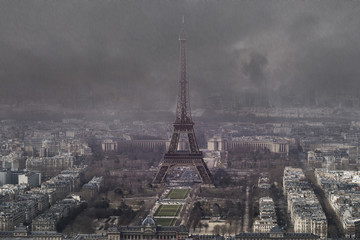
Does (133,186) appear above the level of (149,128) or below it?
below

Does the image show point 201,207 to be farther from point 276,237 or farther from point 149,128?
point 149,128

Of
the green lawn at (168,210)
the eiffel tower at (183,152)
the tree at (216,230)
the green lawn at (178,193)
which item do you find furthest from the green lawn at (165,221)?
the eiffel tower at (183,152)

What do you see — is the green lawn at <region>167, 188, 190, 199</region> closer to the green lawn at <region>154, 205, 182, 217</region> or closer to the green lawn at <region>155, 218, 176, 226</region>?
the green lawn at <region>154, 205, 182, 217</region>

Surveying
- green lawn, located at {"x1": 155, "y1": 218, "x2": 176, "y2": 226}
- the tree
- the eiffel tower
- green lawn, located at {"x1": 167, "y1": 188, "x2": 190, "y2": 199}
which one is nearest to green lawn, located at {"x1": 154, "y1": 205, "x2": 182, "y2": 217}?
green lawn, located at {"x1": 155, "y1": 218, "x2": 176, "y2": 226}

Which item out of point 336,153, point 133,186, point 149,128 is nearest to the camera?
point 133,186

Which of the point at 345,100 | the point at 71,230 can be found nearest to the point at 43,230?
the point at 71,230

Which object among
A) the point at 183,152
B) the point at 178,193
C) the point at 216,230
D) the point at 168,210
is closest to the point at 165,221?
the point at 168,210

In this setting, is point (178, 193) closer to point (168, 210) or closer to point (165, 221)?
point (168, 210)
